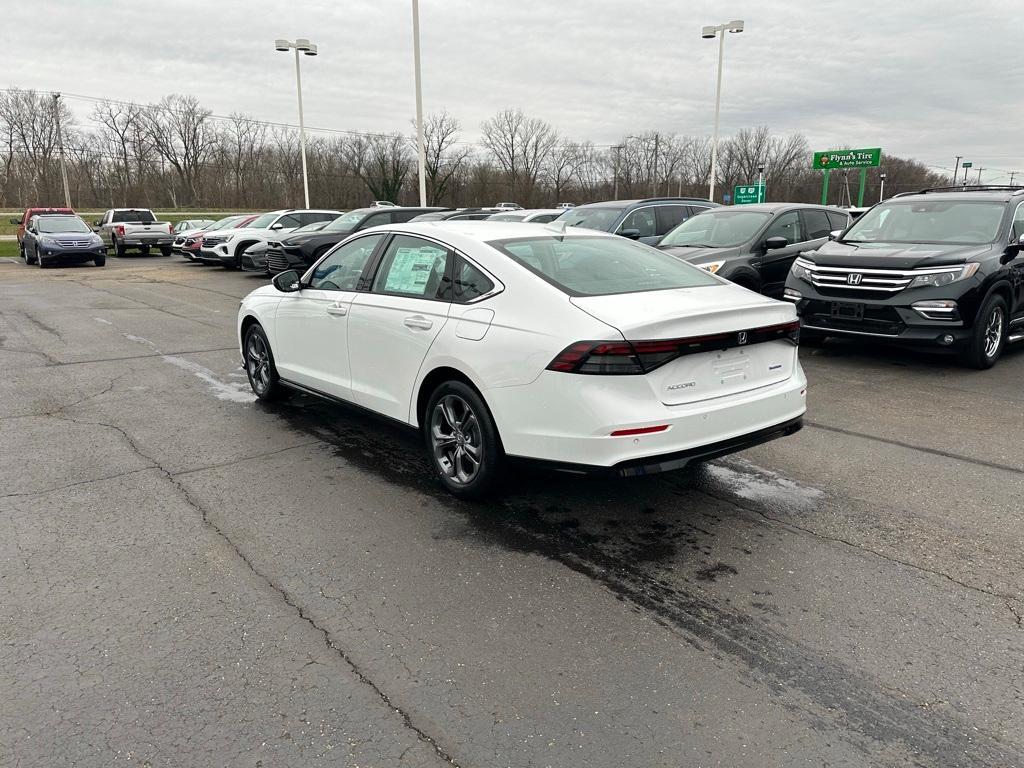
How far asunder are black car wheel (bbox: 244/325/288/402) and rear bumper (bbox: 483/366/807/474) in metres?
3.28

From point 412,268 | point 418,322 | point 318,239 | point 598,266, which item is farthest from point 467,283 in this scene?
point 318,239

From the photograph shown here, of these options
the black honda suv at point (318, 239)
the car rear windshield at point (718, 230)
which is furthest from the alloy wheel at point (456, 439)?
the black honda suv at point (318, 239)

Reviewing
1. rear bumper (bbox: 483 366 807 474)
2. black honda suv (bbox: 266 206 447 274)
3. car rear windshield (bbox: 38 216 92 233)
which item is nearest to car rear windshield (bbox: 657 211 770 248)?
black honda suv (bbox: 266 206 447 274)

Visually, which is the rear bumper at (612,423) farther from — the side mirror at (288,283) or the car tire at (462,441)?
the side mirror at (288,283)

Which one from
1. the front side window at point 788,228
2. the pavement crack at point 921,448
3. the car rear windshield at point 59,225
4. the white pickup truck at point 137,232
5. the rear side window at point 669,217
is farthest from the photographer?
the white pickup truck at point 137,232

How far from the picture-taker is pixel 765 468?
16.8ft

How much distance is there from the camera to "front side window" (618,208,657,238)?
1290 cm

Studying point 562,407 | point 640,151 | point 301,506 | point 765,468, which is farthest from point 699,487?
point 640,151

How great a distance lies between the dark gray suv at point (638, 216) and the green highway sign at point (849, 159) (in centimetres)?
4765

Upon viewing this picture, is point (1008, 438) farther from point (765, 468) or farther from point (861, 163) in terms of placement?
point (861, 163)

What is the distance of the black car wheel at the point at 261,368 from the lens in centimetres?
667

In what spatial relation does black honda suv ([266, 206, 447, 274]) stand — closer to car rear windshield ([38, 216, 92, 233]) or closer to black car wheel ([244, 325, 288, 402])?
black car wheel ([244, 325, 288, 402])

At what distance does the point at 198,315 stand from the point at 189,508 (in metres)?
9.26

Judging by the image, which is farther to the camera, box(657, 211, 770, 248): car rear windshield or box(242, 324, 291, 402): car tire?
box(657, 211, 770, 248): car rear windshield
